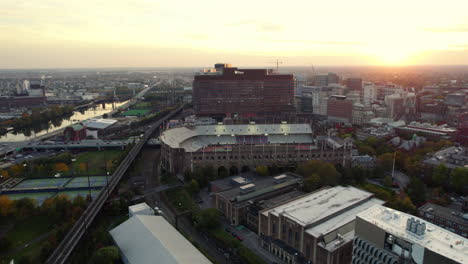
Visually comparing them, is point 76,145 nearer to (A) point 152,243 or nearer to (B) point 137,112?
(A) point 152,243

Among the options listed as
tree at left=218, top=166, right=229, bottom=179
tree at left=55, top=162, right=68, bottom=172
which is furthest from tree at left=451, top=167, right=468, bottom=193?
tree at left=55, top=162, right=68, bottom=172

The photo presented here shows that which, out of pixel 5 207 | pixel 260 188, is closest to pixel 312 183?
pixel 260 188

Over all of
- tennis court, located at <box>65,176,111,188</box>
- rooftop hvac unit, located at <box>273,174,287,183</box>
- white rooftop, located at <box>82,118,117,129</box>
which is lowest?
tennis court, located at <box>65,176,111,188</box>

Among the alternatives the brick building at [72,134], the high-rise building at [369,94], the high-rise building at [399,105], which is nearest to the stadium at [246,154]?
the brick building at [72,134]

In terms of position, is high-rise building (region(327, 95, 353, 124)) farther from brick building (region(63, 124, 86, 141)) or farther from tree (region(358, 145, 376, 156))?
brick building (region(63, 124, 86, 141))

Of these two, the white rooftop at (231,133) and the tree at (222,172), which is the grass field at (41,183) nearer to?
the white rooftop at (231,133)
